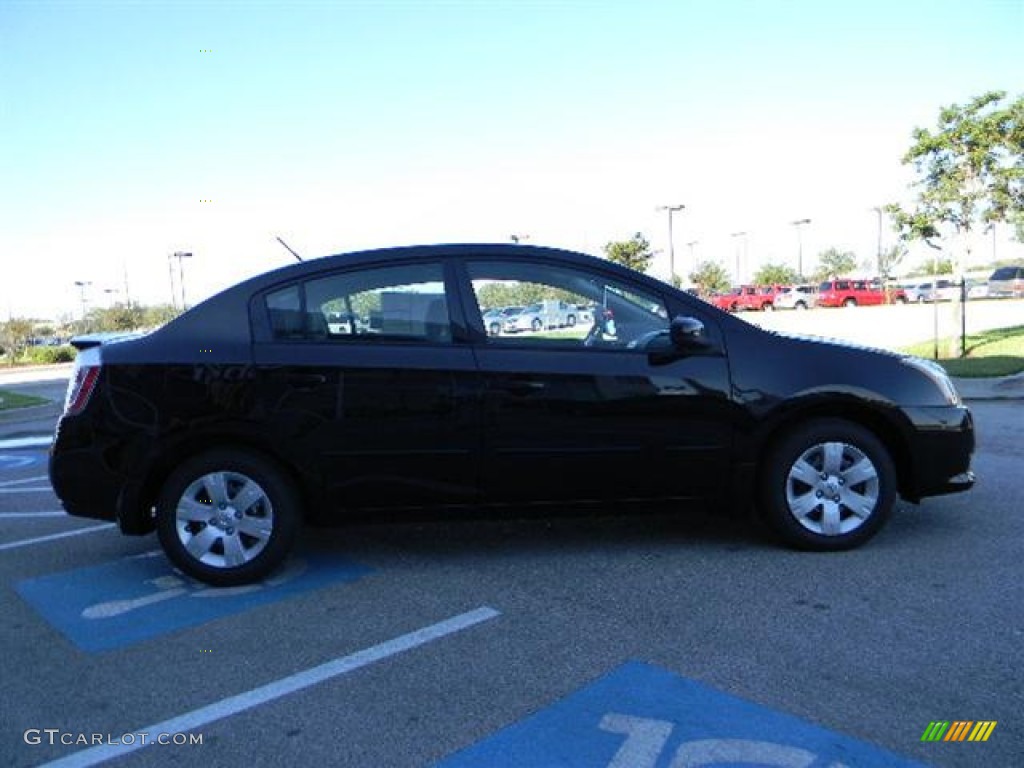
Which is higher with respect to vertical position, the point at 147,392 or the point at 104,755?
the point at 147,392

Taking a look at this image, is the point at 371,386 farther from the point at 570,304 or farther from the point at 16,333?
the point at 16,333

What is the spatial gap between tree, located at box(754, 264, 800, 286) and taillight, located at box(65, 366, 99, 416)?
76.7 m

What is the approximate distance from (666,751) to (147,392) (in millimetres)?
2995

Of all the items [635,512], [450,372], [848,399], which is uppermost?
[450,372]

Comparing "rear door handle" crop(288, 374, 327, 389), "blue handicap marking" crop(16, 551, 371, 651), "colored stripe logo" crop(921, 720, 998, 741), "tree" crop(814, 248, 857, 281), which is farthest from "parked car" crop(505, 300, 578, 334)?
"tree" crop(814, 248, 857, 281)

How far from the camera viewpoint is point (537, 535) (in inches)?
198

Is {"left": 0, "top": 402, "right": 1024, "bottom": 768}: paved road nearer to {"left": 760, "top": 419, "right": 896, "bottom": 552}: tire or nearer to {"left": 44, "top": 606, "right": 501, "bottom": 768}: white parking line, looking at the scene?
{"left": 44, "top": 606, "right": 501, "bottom": 768}: white parking line

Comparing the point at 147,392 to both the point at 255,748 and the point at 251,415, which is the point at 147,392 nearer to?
the point at 251,415

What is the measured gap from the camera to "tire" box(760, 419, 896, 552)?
A: 441 cm

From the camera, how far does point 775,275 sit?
255 ft

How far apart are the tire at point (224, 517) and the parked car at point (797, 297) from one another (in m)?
52.4

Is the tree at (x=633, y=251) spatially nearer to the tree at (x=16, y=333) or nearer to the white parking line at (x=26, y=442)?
the tree at (x=16, y=333)

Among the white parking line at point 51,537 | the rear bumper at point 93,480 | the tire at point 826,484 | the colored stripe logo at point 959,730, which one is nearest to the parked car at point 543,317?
the tire at point 826,484

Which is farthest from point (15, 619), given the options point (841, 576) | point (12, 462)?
point (12, 462)
